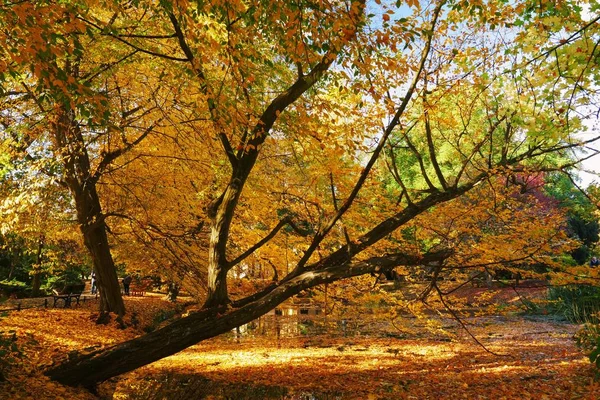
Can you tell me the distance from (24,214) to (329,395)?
7.93m

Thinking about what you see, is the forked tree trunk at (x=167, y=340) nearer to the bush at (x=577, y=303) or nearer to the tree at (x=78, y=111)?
the tree at (x=78, y=111)

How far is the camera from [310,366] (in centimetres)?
945

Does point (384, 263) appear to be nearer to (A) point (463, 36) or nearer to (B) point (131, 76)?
(A) point (463, 36)

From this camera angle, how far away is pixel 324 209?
860 cm

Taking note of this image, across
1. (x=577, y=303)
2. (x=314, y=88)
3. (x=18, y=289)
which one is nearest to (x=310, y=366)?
(x=314, y=88)

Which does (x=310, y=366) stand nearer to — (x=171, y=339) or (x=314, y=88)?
(x=171, y=339)

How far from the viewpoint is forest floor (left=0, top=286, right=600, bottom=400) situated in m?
6.86

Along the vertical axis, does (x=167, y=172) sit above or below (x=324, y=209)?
above

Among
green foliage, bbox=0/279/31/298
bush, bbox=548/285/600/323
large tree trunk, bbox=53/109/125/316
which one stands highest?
large tree trunk, bbox=53/109/125/316

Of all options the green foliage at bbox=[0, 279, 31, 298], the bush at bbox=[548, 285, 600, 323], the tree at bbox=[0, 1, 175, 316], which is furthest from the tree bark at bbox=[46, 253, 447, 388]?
the green foliage at bbox=[0, 279, 31, 298]

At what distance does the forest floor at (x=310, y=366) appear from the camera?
686 centimetres

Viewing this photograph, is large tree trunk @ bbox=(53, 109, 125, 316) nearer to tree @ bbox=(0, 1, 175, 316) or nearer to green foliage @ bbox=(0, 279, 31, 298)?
tree @ bbox=(0, 1, 175, 316)

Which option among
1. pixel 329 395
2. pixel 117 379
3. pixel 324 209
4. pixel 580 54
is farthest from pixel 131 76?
pixel 580 54

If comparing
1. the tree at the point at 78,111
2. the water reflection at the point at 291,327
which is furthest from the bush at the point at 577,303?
the tree at the point at 78,111
